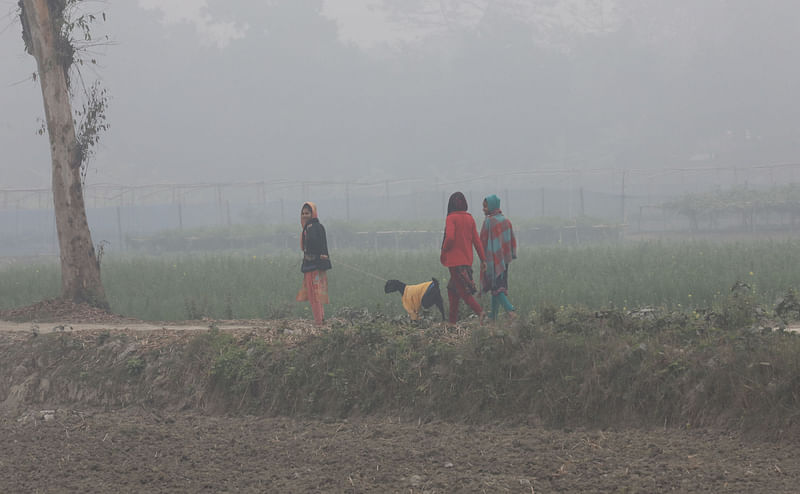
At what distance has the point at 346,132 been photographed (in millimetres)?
100062

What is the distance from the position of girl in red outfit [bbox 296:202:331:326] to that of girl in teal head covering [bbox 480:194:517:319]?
1978 mm

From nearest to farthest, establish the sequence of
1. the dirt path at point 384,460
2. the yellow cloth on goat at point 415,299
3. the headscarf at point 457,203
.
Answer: the dirt path at point 384,460, the headscarf at point 457,203, the yellow cloth on goat at point 415,299

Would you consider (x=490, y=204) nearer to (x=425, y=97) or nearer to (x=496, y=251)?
(x=496, y=251)

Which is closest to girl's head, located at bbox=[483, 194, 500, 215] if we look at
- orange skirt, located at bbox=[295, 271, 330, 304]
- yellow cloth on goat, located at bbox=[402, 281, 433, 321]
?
yellow cloth on goat, located at bbox=[402, 281, 433, 321]

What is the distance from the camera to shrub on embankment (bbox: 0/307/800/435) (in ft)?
20.5

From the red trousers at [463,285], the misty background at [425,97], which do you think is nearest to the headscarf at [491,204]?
the red trousers at [463,285]

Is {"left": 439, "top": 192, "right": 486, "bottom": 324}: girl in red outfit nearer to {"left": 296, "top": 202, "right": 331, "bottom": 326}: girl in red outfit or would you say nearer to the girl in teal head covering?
the girl in teal head covering

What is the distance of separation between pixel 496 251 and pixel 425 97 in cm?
9768

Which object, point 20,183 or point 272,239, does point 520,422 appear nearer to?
point 272,239

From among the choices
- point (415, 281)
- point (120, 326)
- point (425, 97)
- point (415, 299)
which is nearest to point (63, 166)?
point (120, 326)

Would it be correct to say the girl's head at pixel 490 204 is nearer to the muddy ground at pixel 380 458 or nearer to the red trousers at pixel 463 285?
the red trousers at pixel 463 285

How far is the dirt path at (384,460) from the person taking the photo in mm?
4965

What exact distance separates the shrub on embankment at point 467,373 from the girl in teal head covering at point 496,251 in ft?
4.07

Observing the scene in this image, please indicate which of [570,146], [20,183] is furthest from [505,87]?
[20,183]
